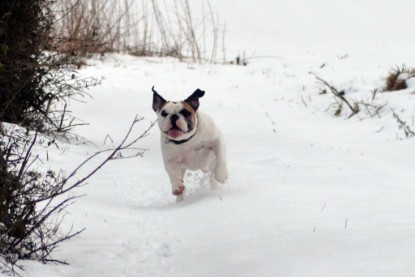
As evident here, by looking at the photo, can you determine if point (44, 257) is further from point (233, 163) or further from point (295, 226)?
point (233, 163)

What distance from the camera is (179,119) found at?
4.89 metres

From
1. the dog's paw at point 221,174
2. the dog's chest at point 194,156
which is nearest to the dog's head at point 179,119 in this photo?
the dog's chest at point 194,156

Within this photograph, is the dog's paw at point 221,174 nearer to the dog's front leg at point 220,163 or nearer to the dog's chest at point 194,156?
the dog's front leg at point 220,163

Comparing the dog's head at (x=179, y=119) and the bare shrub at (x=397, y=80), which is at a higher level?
the dog's head at (x=179, y=119)

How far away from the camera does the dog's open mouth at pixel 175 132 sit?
4.94 meters

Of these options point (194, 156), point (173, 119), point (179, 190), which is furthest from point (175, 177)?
point (173, 119)

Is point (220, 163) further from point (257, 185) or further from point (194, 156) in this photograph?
point (257, 185)

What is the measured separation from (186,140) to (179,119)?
0.27 meters

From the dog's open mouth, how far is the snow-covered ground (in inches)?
18.2

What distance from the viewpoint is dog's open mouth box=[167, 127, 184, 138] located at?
4.94m

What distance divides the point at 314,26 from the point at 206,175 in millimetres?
14246

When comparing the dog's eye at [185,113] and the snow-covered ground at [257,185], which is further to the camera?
the dog's eye at [185,113]

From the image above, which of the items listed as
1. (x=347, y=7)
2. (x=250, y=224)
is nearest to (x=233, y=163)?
(x=250, y=224)

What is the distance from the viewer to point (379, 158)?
21.8ft
